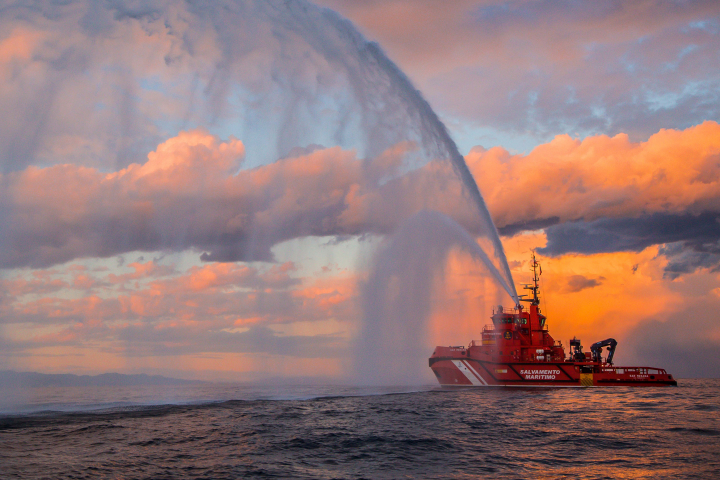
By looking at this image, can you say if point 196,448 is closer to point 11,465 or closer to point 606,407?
point 11,465

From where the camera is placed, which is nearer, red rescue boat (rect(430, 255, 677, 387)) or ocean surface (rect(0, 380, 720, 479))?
ocean surface (rect(0, 380, 720, 479))

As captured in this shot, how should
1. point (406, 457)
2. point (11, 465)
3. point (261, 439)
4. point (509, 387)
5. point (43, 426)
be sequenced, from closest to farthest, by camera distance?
point (11, 465) → point (406, 457) → point (261, 439) → point (43, 426) → point (509, 387)

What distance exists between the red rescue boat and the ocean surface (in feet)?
44.9

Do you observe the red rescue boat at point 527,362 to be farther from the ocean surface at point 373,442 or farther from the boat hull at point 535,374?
the ocean surface at point 373,442

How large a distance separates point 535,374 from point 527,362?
5.16ft

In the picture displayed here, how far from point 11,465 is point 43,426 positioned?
11.2 meters

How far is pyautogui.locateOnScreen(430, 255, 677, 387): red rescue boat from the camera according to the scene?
54.5m

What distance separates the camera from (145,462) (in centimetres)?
2138

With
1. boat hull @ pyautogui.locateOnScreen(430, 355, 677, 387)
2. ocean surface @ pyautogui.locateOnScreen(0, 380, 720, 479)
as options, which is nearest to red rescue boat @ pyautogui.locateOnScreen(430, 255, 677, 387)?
boat hull @ pyautogui.locateOnScreen(430, 355, 677, 387)

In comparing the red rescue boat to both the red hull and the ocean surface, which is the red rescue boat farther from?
the ocean surface

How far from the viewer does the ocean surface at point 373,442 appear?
1992cm

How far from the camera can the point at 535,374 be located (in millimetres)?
54500

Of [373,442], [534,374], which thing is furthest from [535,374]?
[373,442]

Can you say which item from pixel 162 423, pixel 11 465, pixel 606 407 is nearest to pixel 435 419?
pixel 606 407
